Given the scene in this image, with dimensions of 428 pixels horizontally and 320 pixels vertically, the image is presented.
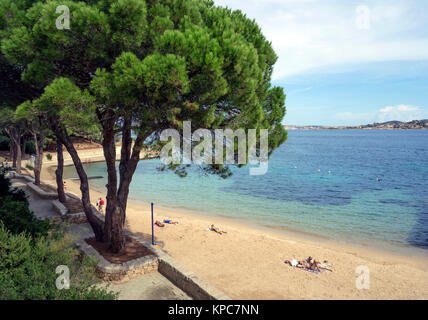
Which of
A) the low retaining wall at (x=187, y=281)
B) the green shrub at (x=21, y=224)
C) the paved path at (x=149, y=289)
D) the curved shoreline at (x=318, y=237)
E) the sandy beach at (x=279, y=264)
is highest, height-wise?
the green shrub at (x=21, y=224)

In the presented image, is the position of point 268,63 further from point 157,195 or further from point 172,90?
point 157,195

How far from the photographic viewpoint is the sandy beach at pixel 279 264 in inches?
380

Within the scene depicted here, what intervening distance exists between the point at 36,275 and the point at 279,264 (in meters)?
9.51

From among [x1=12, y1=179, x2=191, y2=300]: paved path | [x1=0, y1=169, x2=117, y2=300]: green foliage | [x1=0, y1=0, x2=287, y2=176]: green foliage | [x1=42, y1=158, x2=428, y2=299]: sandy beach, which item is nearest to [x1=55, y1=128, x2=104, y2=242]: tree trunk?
[x1=0, y1=0, x2=287, y2=176]: green foliage

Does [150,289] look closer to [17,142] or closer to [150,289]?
[150,289]

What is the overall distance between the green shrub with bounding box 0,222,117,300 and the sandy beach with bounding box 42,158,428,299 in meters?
5.27

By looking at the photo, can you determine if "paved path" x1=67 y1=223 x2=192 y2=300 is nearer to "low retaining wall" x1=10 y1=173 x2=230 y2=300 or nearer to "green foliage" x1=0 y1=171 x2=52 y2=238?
"low retaining wall" x1=10 y1=173 x2=230 y2=300

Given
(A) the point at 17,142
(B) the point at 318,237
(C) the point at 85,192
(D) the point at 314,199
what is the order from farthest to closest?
(D) the point at 314,199 → (A) the point at 17,142 → (B) the point at 318,237 → (C) the point at 85,192

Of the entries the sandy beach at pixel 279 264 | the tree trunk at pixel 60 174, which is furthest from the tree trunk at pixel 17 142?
the sandy beach at pixel 279 264

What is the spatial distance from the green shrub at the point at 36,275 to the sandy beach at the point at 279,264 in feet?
17.3

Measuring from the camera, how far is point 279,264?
11.6 m

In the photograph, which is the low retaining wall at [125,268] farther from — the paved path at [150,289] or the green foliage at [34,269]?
the green foliage at [34,269]

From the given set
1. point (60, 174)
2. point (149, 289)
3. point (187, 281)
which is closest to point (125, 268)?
point (149, 289)

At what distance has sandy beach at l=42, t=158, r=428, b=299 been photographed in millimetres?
9641
